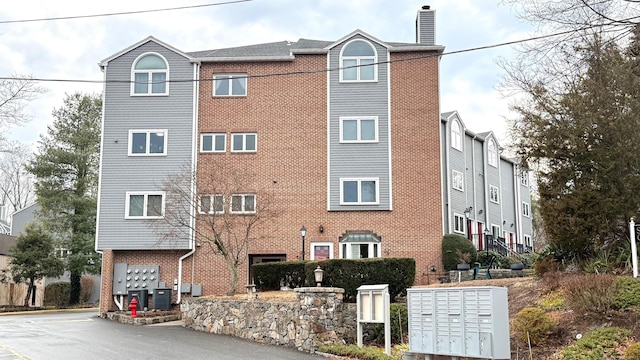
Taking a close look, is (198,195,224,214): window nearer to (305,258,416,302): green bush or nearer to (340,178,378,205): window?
(340,178,378,205): window

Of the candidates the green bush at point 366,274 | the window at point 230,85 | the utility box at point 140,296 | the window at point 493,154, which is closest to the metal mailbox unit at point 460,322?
the green bush at point 366,274

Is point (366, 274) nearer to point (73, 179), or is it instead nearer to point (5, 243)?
point (73, 179)

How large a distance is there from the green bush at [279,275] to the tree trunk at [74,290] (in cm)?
1899

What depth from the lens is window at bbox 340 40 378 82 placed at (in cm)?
2842

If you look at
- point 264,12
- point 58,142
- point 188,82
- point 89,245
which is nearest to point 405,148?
point 188,82

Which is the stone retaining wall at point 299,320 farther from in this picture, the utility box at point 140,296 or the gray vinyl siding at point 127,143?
the gray vinyl siding at point 127,143

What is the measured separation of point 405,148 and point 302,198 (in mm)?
4769

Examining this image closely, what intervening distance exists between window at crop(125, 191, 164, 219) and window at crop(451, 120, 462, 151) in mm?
13981

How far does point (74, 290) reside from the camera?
3884 cm

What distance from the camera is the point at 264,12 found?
17484mm

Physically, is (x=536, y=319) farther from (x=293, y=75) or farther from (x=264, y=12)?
(x=293, y=75)

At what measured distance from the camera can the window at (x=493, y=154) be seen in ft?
124

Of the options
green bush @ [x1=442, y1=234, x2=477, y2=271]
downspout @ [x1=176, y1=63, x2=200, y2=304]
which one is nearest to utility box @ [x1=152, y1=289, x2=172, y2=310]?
downspout @ [x1=176, y1=63, x2=200, y2=304]

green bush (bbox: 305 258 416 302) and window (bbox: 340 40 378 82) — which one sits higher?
window (bbox: 340 40 378 82)
